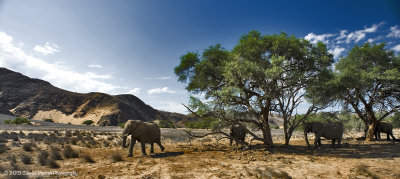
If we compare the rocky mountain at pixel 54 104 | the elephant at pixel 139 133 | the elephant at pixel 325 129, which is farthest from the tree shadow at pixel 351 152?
the rocky mountain at pixel 54 104

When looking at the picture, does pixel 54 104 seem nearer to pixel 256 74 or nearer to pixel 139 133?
pixel 139 133

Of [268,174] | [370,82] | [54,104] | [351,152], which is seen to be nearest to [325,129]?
[351,152]

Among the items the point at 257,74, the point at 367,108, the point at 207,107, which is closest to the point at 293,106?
→ the point at 257,74

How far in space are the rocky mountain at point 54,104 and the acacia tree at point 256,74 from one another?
5829 cm

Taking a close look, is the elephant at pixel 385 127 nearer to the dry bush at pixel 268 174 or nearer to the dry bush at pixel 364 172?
the dry bush at pixel 364 172

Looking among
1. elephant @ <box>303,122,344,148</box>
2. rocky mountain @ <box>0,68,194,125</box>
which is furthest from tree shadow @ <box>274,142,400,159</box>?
rocky mountain @ <box>0,68,194,125</box>

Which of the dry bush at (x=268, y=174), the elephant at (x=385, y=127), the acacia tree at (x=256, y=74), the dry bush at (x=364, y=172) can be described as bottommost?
the dry bush at (x=268, y=174)

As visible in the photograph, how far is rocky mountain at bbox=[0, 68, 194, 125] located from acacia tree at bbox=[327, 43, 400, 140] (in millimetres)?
63182

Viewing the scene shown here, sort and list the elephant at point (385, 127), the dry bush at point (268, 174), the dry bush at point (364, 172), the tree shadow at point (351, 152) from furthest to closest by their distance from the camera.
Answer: the elephant at point (385, 127) → the tree shadow at point (351, 152) → the dry bush at point (364, 172) → the dry bush at point (268, 174)

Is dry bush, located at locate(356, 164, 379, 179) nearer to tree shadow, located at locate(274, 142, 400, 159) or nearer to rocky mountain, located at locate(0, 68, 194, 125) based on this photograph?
tree shadow, located at locate(274, 142, 400, 159)

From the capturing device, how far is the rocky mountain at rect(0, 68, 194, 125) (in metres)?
66.6

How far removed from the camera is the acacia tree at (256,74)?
12.6 meters

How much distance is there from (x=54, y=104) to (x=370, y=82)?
8800 centimetres

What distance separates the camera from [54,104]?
72.8 metres
